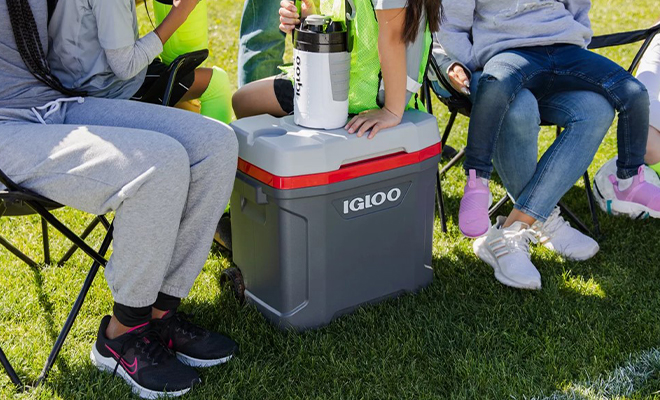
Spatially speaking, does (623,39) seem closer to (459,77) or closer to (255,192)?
(459,77)

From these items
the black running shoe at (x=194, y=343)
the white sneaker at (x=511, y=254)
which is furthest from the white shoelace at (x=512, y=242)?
the black running shoe at (x=194, y=343)

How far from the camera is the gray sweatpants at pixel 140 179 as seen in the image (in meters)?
2.14

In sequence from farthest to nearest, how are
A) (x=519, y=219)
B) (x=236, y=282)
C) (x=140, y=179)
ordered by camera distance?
Answer: (x=519, y=219) < (x=236, y=282) < (x=140, y=179)

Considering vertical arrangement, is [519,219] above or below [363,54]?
below

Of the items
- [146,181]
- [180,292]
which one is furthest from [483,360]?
[146,181]

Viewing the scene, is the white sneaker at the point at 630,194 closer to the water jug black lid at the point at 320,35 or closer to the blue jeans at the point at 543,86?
the blue jeans at the point at 543,86

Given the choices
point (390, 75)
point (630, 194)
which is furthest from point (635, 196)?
point (390, 75)

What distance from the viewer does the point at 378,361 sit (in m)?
2.47

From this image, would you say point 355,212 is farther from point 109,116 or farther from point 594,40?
point 594,40

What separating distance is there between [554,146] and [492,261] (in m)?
0.50

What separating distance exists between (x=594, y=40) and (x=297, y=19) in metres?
1.36

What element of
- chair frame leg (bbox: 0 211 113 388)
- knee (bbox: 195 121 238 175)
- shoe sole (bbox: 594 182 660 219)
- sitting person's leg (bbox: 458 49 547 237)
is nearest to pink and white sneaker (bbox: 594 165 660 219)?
shoe sole (bbox: 594 182 660 219)

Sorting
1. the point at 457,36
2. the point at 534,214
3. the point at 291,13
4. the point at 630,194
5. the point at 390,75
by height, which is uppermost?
the point at 291,13

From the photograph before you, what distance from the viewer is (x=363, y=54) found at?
257 cm
